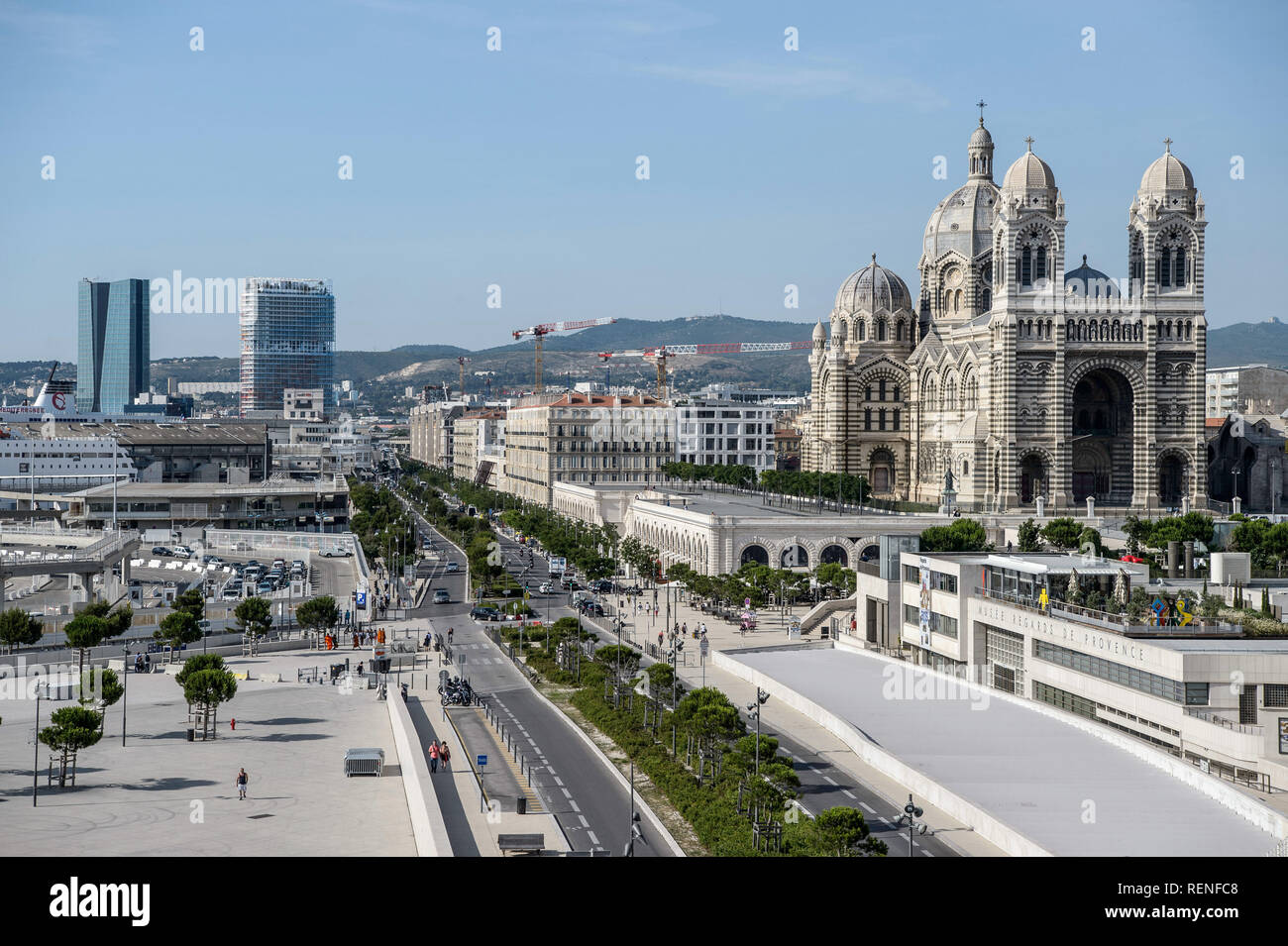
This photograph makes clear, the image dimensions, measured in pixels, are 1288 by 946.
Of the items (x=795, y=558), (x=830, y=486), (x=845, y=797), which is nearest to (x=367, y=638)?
(x=795, y=558)

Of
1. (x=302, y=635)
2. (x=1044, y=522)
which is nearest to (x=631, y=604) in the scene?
(x=302, y=635)

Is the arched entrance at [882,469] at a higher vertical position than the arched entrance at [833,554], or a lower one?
higher

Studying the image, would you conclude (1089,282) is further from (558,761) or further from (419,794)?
(419,794)

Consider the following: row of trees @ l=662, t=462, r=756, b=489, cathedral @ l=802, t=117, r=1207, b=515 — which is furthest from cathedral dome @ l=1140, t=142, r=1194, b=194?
row of trees @ l=662, t=462, r=756, b=489

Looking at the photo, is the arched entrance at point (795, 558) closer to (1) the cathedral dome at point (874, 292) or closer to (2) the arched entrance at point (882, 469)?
(2) the arched entrance at point (882, 469)

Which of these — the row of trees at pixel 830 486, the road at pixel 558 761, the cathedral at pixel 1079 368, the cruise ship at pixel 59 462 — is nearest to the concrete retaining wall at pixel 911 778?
the road at pixel 558 761

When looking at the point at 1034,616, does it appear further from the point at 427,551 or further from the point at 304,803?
the point at 427,551

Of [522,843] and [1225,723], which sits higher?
[1225,723]
